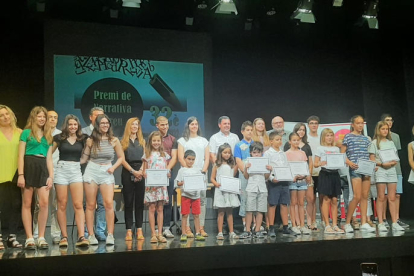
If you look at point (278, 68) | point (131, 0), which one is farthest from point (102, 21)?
point (278, 68)

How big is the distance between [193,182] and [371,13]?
4.46 m

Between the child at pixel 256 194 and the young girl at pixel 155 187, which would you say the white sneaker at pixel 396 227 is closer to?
the child at pixel 256 194

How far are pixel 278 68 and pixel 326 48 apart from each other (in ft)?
3.51

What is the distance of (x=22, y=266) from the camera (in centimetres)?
423

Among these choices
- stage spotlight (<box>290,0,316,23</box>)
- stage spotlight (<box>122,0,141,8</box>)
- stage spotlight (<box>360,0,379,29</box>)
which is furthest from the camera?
stage spotlight (<box>360,0,379,29</box>)

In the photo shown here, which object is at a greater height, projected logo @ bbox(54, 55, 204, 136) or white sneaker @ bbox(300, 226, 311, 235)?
projected logo @ bbox(54, 55, 204, 136)

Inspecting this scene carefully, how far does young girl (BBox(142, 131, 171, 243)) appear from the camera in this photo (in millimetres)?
5250

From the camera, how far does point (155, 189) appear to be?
208 inches

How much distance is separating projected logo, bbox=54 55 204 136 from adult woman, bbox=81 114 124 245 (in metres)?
2.56

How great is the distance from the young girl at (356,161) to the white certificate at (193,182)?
1915 millimetres

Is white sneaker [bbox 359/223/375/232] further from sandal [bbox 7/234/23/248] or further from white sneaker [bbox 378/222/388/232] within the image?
sandal [bbox 7/234/23/248]

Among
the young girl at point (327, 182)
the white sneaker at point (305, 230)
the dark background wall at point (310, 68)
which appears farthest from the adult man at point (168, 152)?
the dark background wall at point (310, 68)

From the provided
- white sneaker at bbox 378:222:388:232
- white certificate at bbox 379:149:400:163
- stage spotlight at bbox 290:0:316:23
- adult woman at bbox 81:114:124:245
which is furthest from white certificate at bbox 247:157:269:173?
stage spotlight at bbox 290:0:316:23

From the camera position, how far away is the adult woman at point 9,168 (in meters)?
5.00
